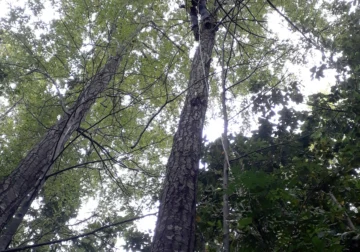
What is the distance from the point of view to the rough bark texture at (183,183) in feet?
7.45

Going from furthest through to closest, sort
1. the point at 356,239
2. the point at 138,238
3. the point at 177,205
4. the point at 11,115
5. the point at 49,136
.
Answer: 1. the point at 11,115
2. the point at 138,238
3. the point at 49,136
4. the point at 177,205
5. the point at 356,239

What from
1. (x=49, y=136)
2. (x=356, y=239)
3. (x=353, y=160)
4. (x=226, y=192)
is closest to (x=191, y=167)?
(x=226, y=192)

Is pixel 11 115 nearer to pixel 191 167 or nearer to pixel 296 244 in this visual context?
pixel 191 167

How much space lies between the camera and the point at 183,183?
269cm

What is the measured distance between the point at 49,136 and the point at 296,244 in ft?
15.6

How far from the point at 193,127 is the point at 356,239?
1776 mm

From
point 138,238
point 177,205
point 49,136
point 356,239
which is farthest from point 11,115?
point 356,239

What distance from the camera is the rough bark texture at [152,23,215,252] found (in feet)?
7.45

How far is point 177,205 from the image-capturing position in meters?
2.50

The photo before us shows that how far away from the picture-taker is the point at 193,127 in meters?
3.28

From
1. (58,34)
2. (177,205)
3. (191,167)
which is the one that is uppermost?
(58,34)

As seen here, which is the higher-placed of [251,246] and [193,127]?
[193,127]

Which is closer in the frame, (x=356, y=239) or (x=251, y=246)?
(x=356, y=239)

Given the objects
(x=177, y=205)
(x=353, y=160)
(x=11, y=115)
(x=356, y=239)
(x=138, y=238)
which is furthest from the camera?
(x=11, y=115)
